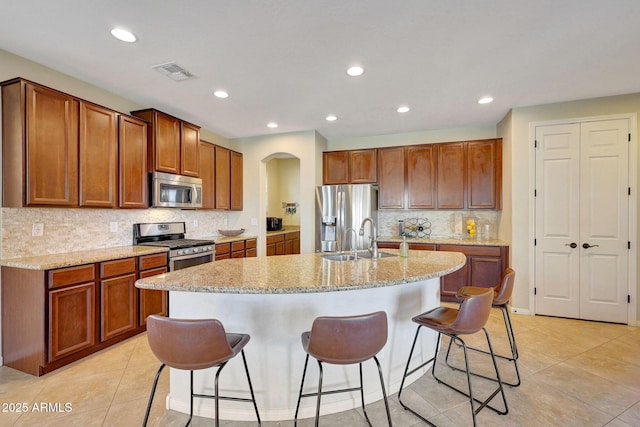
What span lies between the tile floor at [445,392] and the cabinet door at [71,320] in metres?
0.17

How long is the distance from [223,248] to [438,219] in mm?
3363

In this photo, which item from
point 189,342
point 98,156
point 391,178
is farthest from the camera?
point 391,178

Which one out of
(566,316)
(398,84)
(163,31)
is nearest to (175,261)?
(163,31)

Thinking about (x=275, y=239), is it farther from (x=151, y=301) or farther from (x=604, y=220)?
(x=604, y=220)

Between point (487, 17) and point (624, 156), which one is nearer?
point (487, 17)

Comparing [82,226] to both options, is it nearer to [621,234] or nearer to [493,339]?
[493,339]

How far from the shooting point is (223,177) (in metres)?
4.80

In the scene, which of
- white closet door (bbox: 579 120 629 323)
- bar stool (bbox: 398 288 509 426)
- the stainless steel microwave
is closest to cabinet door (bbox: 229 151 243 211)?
the stainless steel microwave

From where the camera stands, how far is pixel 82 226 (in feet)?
10.1

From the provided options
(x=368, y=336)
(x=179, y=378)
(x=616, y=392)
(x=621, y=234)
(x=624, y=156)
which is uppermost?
(x=624, y=156)

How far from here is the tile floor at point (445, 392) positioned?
187cm

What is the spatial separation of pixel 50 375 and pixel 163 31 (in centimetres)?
277

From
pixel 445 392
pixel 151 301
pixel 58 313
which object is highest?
pixel 58 313

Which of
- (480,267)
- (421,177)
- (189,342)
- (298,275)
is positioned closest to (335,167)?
(421,177)
